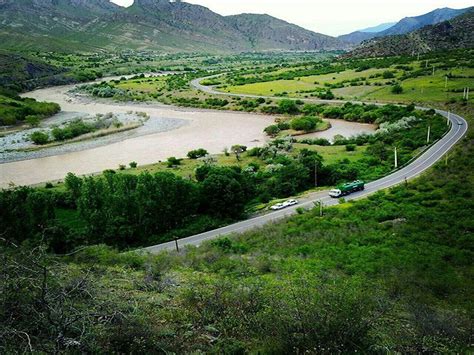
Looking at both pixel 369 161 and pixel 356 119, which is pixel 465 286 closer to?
pixel 369 161

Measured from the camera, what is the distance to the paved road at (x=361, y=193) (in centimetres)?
2516

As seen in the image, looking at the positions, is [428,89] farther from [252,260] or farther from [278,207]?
[252,260]

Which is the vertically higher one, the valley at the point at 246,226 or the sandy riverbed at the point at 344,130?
the valley at the point at 246,226

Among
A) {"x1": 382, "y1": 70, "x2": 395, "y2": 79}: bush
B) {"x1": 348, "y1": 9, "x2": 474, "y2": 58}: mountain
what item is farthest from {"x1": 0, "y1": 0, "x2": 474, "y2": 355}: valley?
{"x1": 348, "y1": 9, "x2": 474, "y2": 58}: mountain

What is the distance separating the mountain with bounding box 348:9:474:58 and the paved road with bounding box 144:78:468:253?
8543cm

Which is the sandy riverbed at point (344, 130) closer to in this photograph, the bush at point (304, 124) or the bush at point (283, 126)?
the bush at point (304, 124)

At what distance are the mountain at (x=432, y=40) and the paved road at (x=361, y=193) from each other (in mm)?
85428

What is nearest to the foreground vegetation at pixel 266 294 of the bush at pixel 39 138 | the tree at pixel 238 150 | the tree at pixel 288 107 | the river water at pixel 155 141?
the river water at pixel 155 141

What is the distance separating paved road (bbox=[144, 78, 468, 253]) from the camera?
25156 millimetres

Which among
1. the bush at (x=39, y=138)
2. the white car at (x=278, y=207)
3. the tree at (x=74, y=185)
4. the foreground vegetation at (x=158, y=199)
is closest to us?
the foreground vegetation at (x=158, y=199)

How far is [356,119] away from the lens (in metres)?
63.5

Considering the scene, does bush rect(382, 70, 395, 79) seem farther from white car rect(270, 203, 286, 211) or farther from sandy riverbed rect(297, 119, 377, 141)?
white car rect(270, 203, 286, 211)

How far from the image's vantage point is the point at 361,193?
1194 inches

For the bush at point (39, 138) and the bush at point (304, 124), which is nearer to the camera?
the bush at point (39, 138)
